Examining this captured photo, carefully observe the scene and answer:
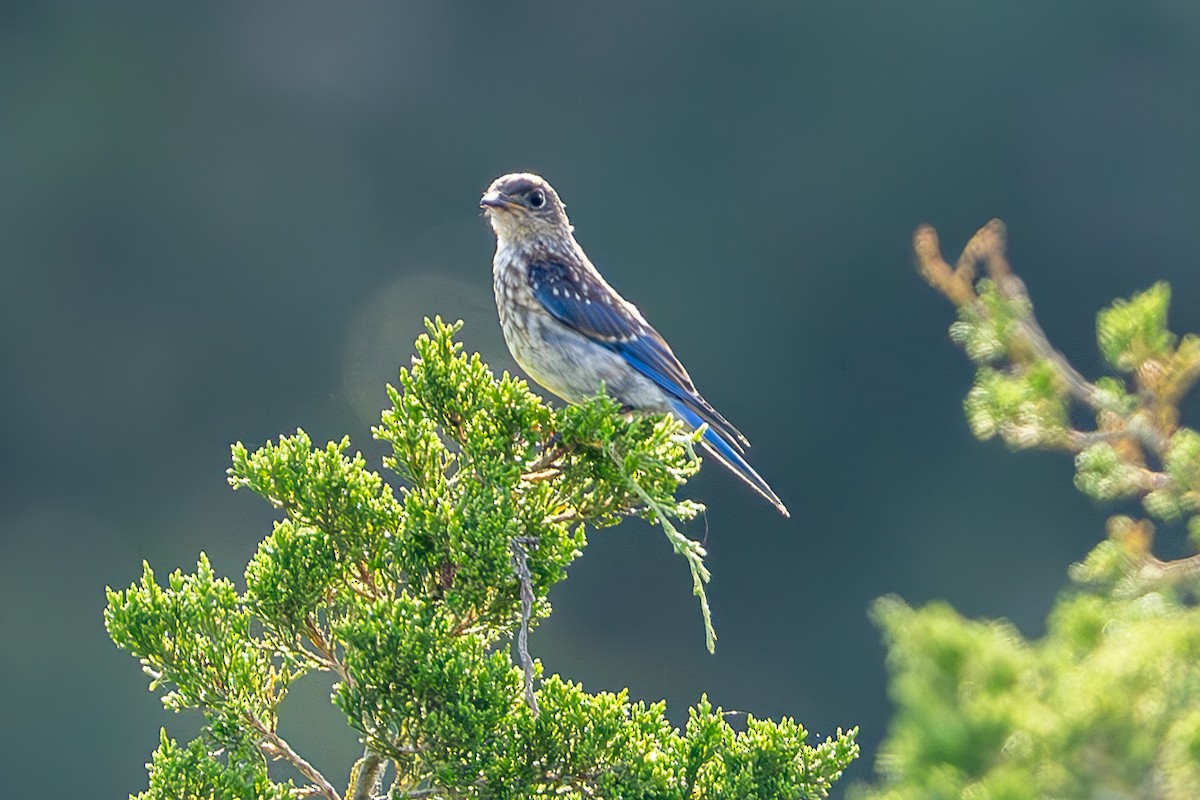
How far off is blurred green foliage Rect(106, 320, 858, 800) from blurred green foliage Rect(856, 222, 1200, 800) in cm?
74

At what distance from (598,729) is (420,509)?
0.55m

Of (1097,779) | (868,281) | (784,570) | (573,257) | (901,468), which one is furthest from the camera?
(868,281)

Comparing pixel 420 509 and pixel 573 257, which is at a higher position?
pixel 573 257

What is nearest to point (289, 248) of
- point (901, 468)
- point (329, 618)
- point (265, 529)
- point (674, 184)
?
point (674, 184)

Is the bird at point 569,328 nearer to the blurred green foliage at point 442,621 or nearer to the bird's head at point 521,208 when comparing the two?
the bird's head at point 521,208

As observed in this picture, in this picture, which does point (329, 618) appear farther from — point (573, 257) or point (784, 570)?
point (784, 570)

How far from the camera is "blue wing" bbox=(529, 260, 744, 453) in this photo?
5.66 m

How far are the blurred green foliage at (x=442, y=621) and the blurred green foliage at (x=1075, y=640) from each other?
74cm

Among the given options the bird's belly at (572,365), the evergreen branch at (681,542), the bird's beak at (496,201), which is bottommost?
the evergreen branch at (681,542)

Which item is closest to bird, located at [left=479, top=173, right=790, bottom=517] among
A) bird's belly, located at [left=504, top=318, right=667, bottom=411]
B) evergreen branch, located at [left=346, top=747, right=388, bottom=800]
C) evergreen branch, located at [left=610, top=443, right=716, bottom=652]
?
bird's belly, located at [left=504, top=318, right=667, bottom=411]

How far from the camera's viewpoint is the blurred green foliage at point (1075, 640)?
2.51m

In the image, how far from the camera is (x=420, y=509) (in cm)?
359

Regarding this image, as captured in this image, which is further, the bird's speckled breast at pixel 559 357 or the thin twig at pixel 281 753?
the bird's speckled breast at pixel 559 357

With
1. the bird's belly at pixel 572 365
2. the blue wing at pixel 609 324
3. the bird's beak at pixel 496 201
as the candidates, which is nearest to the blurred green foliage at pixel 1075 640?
the bird's belly at pixel 572 365
